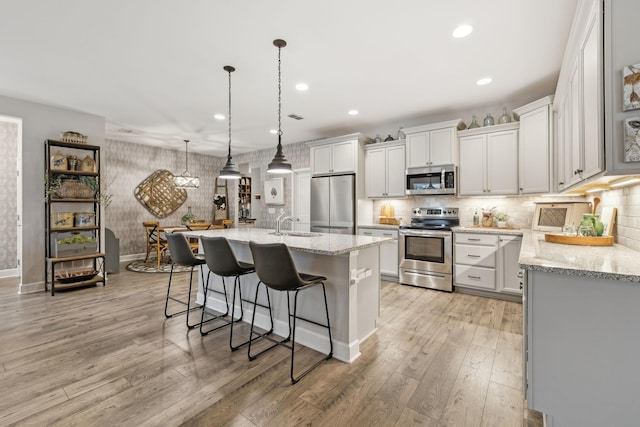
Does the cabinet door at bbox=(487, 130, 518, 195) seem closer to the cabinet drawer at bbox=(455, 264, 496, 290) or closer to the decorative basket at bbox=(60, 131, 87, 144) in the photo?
the cabinet drawer at bbox=(455, 264, 496, 290)

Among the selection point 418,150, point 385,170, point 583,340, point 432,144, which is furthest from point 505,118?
point 583,340

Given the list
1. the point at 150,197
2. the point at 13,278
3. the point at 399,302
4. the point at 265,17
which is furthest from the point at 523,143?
the point at 13,278

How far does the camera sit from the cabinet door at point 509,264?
3580 mm

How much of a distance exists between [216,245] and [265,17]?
1.92 m

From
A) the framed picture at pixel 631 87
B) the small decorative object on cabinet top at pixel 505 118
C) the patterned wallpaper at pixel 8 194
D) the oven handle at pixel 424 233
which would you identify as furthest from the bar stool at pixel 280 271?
the patterned wallpaper at pixel 8 194

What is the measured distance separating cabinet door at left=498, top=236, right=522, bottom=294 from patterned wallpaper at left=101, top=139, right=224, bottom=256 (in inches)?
Result: 276

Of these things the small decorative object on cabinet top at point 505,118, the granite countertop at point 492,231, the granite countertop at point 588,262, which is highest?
the small decorative object on cabinet top at point 505,118

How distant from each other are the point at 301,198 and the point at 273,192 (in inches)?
32.6

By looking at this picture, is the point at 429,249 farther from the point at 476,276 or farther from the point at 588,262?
the point at 588,262

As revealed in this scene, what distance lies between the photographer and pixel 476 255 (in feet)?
12.7

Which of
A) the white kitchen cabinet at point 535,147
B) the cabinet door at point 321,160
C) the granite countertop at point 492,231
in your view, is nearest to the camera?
the white kitchen cabinet at point 535,147

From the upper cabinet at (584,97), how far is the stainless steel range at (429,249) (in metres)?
1.71

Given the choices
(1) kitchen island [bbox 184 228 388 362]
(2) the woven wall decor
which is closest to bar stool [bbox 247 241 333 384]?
(1) kitchen island [bbox 184 228 388 362]

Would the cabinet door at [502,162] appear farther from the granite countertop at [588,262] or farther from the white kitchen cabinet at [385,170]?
the granite countertop at [588,262]
